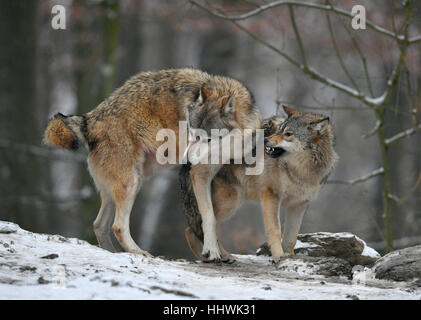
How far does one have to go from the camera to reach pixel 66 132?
718 centimetres

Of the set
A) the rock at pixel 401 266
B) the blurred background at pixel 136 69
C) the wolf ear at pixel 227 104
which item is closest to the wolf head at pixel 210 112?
the wolf ear at pixel 227 104

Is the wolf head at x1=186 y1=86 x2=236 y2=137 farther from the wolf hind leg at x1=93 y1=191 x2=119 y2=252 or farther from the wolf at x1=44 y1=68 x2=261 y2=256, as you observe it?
the wolf hind leg at x1=93 y1=191 x2=119 y2=252

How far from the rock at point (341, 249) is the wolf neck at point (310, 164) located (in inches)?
31.6

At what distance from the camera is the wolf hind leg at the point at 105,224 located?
739 cm

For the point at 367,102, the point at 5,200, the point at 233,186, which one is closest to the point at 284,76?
the point at 5,200

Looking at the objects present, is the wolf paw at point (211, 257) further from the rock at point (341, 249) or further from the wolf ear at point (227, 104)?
the wolf ear at point (227, 104)

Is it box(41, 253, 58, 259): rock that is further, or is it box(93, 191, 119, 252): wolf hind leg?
box(93, 191, 119, 252): wolf hind leg

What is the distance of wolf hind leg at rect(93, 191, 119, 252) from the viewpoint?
291 inches

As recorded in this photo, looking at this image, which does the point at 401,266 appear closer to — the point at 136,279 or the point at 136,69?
the point at 136,279

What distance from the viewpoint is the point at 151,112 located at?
741 centimetres

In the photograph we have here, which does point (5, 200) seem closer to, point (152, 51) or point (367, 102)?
point (367, 102)

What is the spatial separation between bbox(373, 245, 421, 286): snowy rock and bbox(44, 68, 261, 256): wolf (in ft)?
6.75

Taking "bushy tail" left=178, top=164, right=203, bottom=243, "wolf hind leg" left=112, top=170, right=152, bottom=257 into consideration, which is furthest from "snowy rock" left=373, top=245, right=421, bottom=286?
"wolf hind leg" left=112, top=170, right=152, bottom=257

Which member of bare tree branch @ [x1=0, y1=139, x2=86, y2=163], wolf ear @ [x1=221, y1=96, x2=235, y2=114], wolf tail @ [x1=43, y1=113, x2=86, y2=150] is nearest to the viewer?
wolf tail @ [x1=43, y1=113, x2=86, y2=150]
